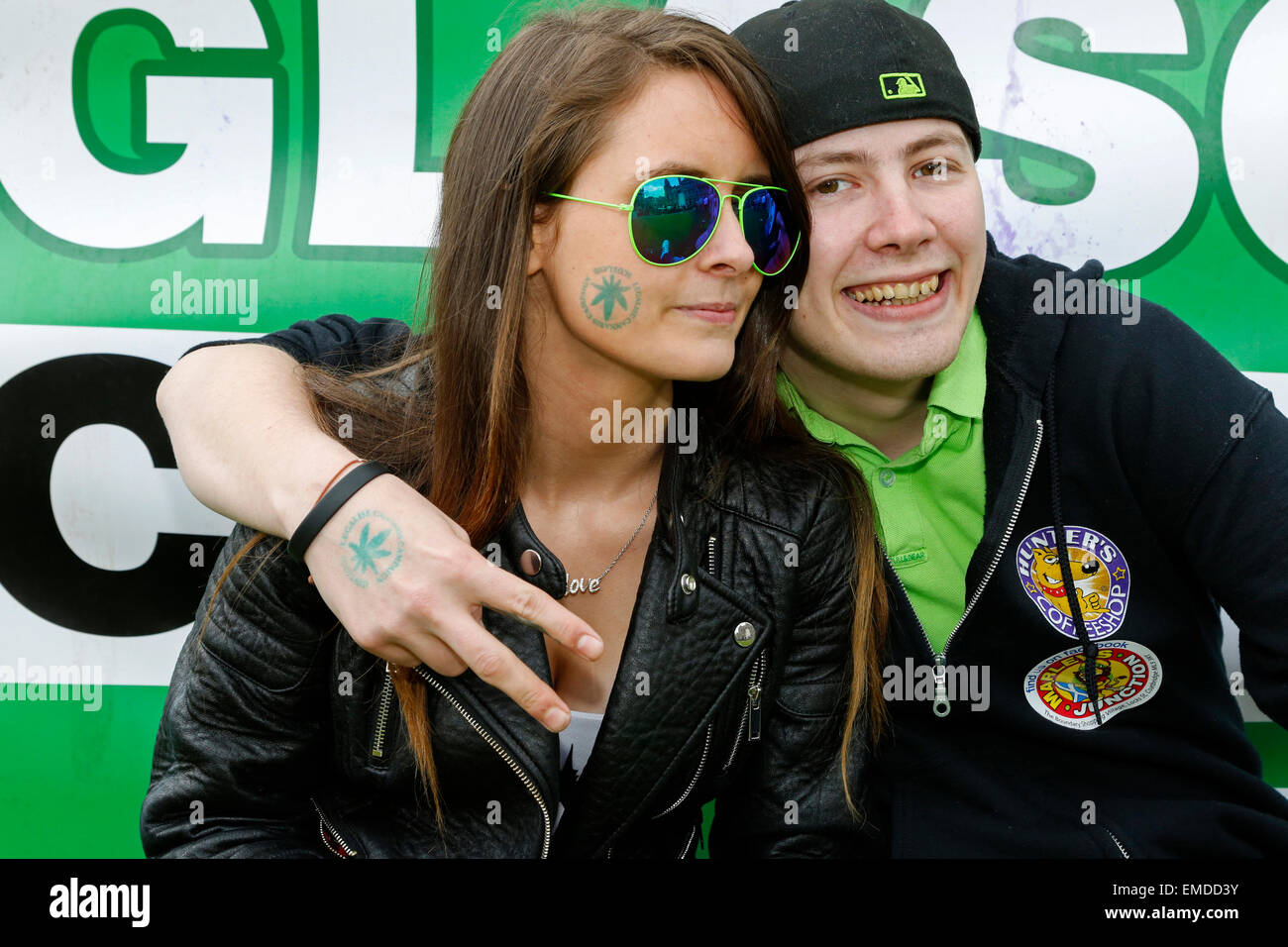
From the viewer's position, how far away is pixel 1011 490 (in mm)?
1983

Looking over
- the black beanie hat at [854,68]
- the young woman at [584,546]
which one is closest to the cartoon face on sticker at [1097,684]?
the young woman at [584,546]

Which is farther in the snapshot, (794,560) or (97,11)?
(97,11)

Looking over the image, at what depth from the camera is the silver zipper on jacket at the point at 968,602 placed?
1.98m

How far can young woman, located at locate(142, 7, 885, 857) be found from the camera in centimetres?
175

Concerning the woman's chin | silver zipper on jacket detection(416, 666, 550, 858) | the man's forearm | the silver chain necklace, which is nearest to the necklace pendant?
the silver chain necklace

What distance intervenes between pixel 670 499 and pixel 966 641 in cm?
64

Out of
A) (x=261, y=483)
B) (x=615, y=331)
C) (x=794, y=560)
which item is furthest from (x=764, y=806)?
(x=261, y=483)

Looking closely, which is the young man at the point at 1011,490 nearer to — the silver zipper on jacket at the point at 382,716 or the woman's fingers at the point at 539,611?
the silver zipper on jacket at the point at 382,716

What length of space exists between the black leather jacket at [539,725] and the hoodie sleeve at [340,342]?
1.22 ft

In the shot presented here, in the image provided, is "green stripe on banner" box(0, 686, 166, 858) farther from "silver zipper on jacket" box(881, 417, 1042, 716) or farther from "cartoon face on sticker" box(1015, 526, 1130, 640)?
"cartoon face on sticker" box(1015, 526, 1130, 640)

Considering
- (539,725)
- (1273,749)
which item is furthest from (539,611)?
(1273,749)

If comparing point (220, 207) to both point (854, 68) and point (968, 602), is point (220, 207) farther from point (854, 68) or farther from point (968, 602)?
point (968, 602)

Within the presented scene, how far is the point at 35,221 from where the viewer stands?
7.93 ft

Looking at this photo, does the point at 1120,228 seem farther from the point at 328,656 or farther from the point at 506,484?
the point at 328,656
